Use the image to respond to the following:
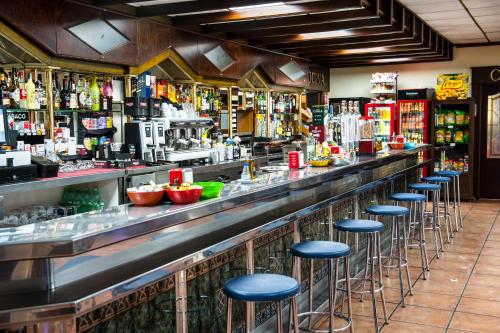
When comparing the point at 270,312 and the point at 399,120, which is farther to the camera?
the point at 399,120

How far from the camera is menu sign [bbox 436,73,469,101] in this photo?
11117 millimetres

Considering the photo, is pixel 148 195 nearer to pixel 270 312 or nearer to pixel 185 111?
pixel 270 312

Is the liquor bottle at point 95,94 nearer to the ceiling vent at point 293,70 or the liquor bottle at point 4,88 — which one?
the liquor bottle at point 4,88

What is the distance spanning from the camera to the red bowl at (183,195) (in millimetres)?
3101

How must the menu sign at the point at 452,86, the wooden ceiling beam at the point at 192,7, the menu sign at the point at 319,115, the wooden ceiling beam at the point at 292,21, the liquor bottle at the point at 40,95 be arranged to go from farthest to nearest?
the menu sign at the point at 452,86 < the wooden ceiling beam at the point at 292,21 < the menu sign at the point at 319,115 < the wooden ceiling beam at the point at 192,7 < the liquor bottle at the point at 40,95

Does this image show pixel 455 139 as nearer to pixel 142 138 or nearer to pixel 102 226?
pixel 142 138

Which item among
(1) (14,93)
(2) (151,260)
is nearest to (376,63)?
(1) (14,93)

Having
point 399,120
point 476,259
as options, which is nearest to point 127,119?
point 476,259

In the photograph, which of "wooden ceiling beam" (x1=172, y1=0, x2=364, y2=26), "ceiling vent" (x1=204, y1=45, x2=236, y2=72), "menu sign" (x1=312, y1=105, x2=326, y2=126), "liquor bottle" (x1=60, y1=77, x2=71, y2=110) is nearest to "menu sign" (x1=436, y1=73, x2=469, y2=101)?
"ceiling vent" (x1=204, y1=45, x2=236, y2=72)

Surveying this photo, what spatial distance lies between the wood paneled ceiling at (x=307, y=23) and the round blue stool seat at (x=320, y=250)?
9.45 ft

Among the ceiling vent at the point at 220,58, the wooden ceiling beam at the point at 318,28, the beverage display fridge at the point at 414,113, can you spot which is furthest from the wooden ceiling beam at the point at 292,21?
the beverage display fridge at the point at 414,113

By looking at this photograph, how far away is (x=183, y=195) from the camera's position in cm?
311

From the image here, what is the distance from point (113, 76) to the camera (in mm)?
6668

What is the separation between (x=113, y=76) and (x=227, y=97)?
2483 millimetres
